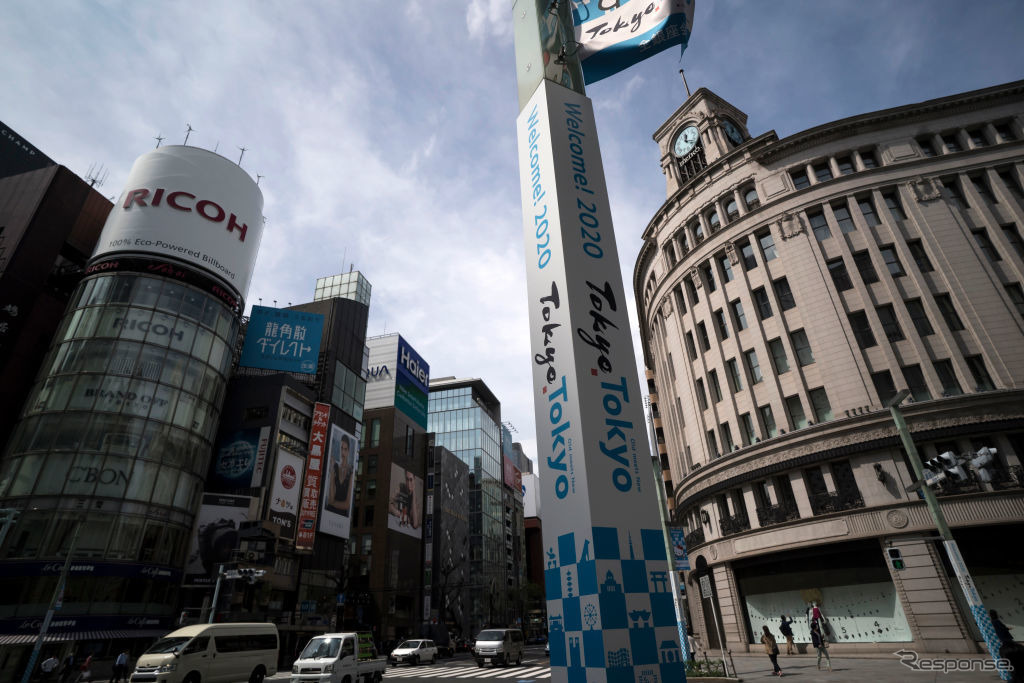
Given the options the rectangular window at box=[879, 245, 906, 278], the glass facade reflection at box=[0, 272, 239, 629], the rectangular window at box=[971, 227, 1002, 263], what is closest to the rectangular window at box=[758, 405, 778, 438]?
the rectangular window at box=[879, 245, 906, 278]

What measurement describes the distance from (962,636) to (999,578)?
3474 millimetres

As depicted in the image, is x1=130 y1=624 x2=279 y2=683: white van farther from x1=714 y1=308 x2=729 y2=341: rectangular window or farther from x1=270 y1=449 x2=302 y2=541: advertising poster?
x1=714 y1=308 x2=729 y2=341: rectangular window

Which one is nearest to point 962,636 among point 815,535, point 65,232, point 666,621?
point 815,535

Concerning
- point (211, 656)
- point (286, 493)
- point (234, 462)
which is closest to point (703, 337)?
point (211, 656)

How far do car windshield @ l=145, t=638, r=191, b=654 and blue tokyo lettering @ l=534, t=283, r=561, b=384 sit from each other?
17699mm

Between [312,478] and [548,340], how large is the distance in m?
44.0

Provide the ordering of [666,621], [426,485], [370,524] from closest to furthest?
[666,621]
[370,524]
[426,485]

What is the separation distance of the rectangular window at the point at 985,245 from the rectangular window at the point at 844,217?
240 inches

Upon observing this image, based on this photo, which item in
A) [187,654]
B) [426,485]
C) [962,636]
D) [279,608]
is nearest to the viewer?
[187,654]

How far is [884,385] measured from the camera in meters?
27.4

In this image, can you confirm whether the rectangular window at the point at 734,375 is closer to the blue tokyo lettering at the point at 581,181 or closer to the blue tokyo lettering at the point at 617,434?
the blue tokyo lettering at the point at 581,181

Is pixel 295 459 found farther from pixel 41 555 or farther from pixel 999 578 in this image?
pixel 999 578

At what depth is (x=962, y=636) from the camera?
21781mm

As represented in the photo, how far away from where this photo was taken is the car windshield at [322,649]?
18.1m
